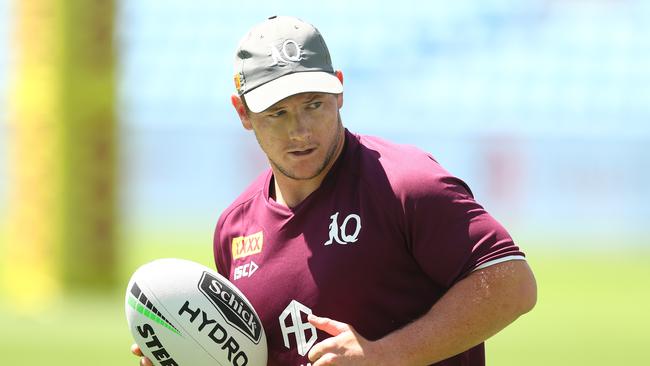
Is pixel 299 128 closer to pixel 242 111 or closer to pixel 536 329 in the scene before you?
pixel 242 111

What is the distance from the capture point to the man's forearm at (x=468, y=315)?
3361 millimetres

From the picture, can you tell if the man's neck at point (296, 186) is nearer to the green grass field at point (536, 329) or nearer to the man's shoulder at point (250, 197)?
the man's shoulder at point (250, 197)

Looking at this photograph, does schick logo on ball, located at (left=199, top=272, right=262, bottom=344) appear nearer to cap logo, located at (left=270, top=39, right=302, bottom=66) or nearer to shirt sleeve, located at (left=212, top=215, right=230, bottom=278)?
shirt sleeve, located at (left=212, top=215, right=230, bottom=278)

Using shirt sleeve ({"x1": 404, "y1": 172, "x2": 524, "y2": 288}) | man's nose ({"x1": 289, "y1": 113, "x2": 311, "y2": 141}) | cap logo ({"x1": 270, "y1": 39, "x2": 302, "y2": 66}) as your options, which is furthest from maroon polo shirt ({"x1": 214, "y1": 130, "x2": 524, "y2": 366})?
cap logo ({"x1": 270, "y1": 39, "x2": 302, "y2": 66})

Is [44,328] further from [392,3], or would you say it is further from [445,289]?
[392,3]

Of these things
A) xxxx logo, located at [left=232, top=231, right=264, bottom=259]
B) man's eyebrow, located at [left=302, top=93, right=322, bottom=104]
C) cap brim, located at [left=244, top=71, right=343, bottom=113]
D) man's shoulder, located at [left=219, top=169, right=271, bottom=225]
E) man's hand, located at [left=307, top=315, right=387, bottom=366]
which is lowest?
man's hand, located at [left=307, top=315, right=387, bottom=366]

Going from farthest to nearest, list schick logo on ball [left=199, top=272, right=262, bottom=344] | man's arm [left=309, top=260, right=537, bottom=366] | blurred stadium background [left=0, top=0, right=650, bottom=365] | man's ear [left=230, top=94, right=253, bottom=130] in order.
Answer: blurred stadium background [left=0, top=0, right=650, bottom=365] → man's ear [left=230, top=94, right=253, bottom=130] → schick logo on ball [left=199, top=272, right=262, bottom=344] → man's arm [left=309, top=260, right=537, bottom=366]

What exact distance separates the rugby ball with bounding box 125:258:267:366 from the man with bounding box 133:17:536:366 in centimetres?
11

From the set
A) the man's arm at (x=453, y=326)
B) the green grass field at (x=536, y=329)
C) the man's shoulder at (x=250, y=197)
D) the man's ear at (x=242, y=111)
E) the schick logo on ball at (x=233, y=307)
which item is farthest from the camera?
the green grass field at (x=536, y=329)

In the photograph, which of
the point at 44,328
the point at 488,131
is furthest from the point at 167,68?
the point at 44,328

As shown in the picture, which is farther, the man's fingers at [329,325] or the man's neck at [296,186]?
the man's neck at [296,186]

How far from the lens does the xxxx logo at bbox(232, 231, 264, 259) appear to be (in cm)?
391

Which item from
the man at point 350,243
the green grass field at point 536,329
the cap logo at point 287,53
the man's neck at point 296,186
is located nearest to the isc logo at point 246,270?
the man at point 350,243

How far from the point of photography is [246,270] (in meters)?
3.93
